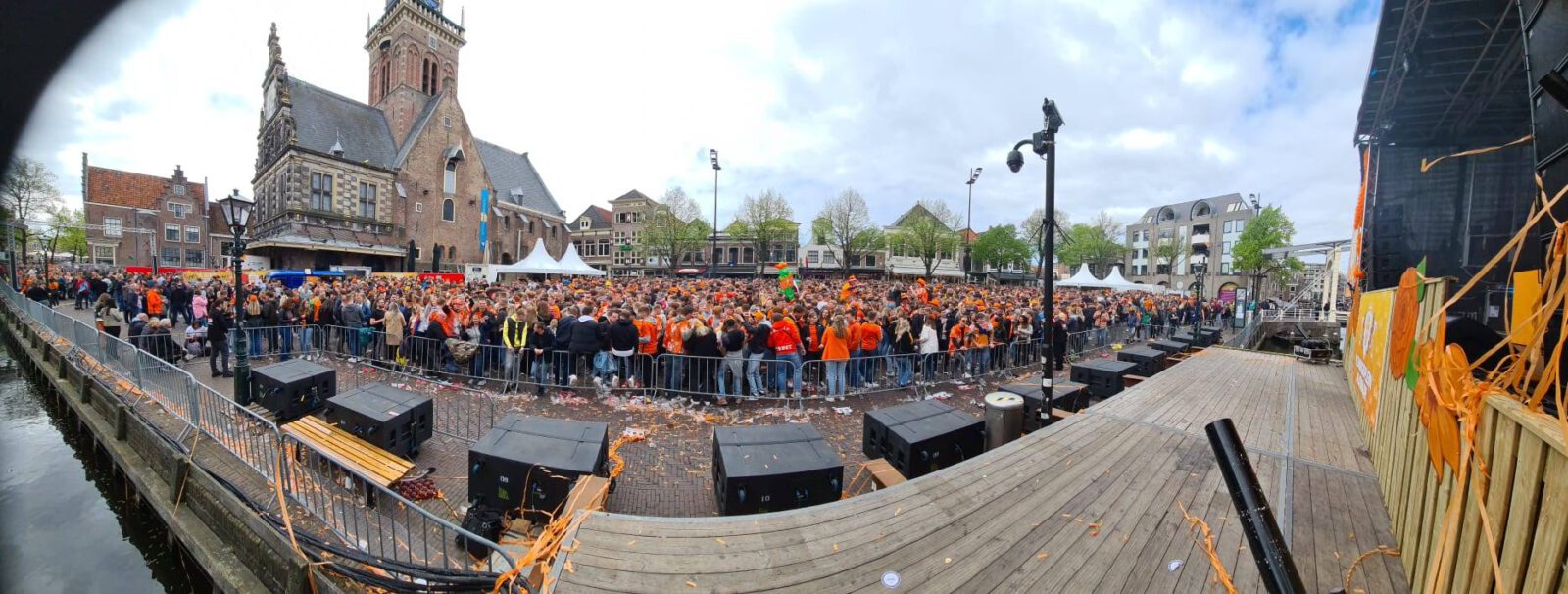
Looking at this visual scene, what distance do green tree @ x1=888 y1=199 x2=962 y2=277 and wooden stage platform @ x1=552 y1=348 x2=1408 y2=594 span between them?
50.3m

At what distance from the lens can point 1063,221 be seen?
65.2m

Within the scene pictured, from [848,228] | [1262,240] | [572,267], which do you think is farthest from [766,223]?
[1262,240]

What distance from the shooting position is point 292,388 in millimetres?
7180

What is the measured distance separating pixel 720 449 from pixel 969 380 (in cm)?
837

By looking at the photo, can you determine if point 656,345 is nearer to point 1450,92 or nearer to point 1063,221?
point 1450,92

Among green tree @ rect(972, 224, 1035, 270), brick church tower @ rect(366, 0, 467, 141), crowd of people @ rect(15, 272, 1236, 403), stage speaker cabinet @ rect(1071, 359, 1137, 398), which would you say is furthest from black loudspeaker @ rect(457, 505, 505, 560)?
green tree @ rect(972, 224, 1035, 270)

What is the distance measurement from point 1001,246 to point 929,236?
45.3 feet

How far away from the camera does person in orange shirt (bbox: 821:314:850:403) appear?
9711mm

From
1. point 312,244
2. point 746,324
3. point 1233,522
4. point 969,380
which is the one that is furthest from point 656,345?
point 312,244

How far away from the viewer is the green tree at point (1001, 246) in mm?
62031

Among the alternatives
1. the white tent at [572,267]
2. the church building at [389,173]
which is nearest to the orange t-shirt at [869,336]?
the white tent at [572,267]

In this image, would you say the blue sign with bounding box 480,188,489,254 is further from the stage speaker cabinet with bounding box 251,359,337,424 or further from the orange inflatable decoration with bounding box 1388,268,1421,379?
the orange inflatable decoration with bounding box 1388,268,1421,379

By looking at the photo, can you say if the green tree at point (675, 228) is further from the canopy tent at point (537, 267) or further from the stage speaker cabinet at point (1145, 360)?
the stage speaker cabinet at point (1145, 360)

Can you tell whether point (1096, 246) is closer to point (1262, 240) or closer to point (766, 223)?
point (1262, 240)
